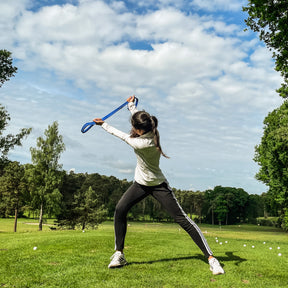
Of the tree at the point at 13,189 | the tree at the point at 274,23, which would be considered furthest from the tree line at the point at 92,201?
the tree at the point at 274,23

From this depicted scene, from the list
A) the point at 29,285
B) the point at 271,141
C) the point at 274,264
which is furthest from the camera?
the point at 271,141

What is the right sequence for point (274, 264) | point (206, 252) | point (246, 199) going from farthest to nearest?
1. point (246, 199)
2. point (274, 264)
3. point (206, 252)

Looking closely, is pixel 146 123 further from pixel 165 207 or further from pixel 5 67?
pixel 5 67

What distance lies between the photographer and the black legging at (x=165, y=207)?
20.0 ft

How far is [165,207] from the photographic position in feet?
20.3

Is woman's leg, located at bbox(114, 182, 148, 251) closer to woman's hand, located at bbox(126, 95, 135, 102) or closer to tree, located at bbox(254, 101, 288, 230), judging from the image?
woman's hand, located at bbox(126, 95, 135, 102)

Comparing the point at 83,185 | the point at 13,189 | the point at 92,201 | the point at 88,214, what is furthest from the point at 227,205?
the point at 13,189

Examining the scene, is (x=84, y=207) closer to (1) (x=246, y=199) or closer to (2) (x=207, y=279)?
(2) (x=207, y=279)

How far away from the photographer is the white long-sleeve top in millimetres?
5875

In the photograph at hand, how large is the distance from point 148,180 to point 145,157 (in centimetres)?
53

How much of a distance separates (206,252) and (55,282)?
10.5ft

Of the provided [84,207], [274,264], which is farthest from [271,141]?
[274,264]

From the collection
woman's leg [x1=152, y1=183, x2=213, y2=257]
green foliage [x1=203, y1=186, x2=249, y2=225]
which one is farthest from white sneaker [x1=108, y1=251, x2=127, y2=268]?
green foliage [x1=203, y1=186, x2=249, y2=225]

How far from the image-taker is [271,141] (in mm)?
37469
